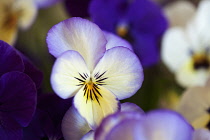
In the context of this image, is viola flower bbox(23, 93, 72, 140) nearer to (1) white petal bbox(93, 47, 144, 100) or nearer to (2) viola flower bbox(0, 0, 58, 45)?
(1) white petal bbox(93, 47, 144, 100)

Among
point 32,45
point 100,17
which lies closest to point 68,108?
point 100,17

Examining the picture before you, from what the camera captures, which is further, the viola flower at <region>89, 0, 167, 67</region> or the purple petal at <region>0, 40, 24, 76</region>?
the viola flower at <region>89, 0, 167, 67</region>

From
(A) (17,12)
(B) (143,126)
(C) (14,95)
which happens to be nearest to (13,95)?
(C) (14,95)

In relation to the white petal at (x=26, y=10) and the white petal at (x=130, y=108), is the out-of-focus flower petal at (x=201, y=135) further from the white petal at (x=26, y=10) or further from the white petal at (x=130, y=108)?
the white petal at (x=26, y=10)

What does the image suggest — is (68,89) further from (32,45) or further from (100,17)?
(32,45)

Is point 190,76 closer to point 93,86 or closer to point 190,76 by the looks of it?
point 190,76

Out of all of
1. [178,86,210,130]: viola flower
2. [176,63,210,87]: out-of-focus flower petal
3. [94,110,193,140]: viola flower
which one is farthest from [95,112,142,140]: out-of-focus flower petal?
[176,63,210,87]: out-of-focus flower petal

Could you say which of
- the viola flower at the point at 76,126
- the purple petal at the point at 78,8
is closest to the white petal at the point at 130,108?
the viola flower at the point at 76,126
